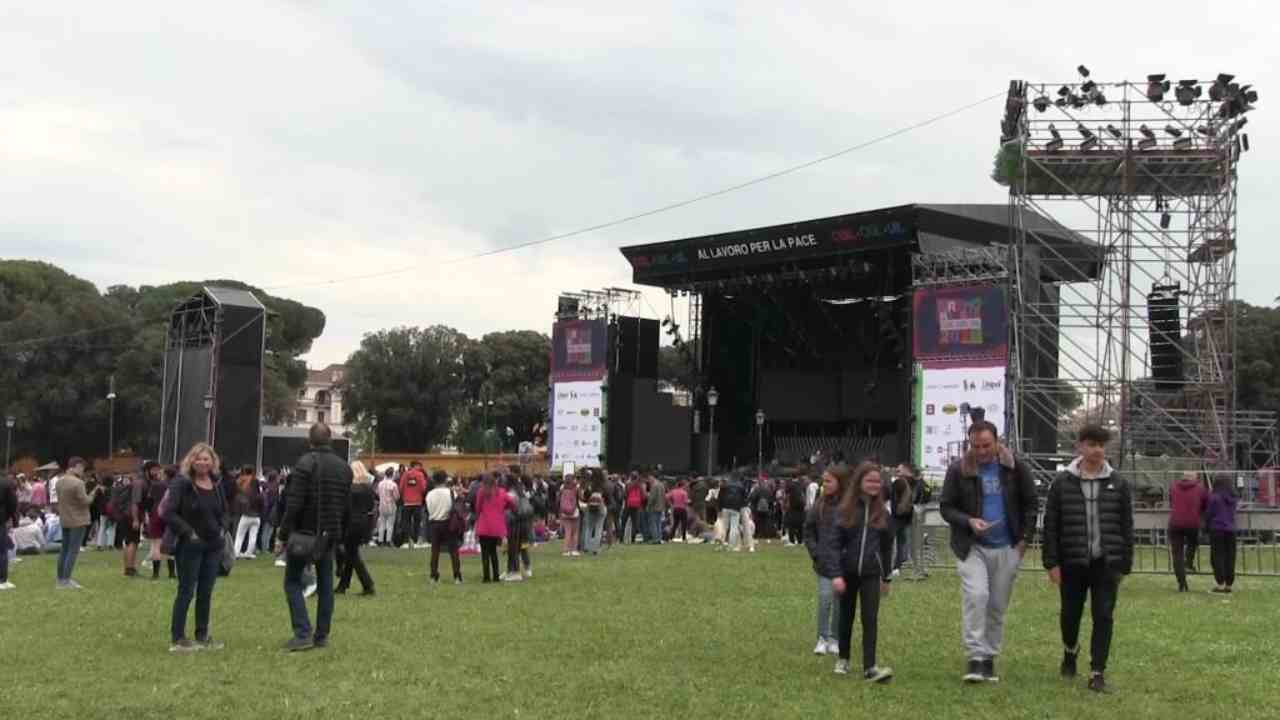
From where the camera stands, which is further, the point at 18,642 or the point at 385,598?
the point at 385,598

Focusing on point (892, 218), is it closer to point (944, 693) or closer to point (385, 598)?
point (385, 598)

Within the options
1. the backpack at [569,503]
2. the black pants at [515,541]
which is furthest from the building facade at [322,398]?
the black pants at [515,541]

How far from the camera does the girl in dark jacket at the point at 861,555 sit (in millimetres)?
7961

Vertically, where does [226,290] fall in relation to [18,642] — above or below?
above

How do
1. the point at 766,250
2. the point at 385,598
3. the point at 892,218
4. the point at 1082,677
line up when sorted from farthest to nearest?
the point at 766,250 → the point at 892,218 → the point at 385,598 → the point at 1082,677

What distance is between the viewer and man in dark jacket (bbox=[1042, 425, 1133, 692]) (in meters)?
7.59

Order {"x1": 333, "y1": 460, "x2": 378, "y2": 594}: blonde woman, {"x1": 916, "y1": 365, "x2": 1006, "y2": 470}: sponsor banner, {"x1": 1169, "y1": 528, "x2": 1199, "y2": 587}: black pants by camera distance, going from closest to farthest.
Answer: {"x1": 333, "y1": 460, "x2": 378, "y2": 594}: blonde woman → {"x1": 1169, "y1": 528, "x2": 1199, "y2": 587}: black pants → {"x1": 916, "y1": 365, "x2": 1006, "y2": 470}: sponsor banner

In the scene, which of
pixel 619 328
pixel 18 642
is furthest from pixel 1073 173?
pixel 18 642

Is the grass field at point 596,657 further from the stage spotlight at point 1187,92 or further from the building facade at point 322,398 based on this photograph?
the building facade at point 322,398

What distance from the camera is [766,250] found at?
38750 mm

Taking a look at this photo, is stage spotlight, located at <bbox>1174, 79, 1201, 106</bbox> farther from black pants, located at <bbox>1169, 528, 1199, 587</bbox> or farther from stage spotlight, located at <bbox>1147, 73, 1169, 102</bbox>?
black pants, located at <bbox>1169, 528, 1199, 587</bbox>

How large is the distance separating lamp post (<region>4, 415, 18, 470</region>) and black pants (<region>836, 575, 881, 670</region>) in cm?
5364

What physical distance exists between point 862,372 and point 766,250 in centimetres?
663

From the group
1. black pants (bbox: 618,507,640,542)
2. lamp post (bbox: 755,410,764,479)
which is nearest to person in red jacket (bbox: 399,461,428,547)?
black pants (bbox: 618,507,640,542)
